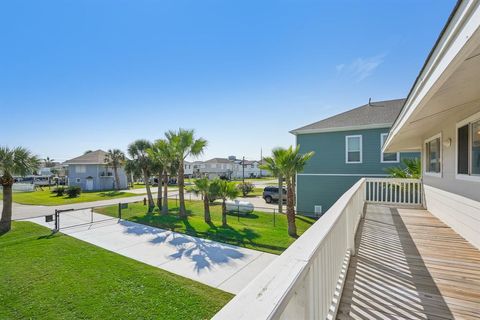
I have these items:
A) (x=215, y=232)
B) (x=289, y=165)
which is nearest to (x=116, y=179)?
(x=215, y=232)

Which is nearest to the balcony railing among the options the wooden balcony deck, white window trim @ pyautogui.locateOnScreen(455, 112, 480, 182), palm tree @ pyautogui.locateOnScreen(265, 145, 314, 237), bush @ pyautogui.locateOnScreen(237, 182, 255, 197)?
the wooden balcony deck

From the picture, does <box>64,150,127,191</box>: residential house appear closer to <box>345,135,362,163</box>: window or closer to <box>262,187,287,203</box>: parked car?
<box>262,187,287,203</box>: parked car

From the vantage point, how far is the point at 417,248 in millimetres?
3775

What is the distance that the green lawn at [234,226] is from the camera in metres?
8.93

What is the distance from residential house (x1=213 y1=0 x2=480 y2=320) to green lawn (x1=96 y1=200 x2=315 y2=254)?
4.17 m

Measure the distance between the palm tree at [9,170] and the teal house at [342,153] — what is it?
15.6m

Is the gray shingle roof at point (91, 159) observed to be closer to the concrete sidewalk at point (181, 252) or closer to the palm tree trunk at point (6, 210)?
the palm tree trunk at point (6, 210)

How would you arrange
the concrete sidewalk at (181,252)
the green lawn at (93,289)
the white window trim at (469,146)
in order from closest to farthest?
the white window trim at (469,146)
the green lawn at (93,289)
the concrete sidewalk at (181,252)

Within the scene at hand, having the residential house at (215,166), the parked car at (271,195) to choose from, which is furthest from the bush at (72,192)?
the residential house at (215,166)

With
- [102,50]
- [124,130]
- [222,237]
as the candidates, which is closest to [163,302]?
[222,237]

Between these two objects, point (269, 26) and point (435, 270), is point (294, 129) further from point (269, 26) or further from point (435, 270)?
point (435, 270)

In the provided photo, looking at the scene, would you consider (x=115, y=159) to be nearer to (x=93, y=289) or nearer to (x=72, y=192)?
(x=72, y=192)

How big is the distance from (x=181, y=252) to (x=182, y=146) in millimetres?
6845

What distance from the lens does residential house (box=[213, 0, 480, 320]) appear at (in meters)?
1.11
